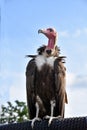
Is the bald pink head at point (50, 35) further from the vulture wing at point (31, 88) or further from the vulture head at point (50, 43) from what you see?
the vulture wing at point (31, 88)

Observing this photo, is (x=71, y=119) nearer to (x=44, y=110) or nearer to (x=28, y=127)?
(x=28, y=127)

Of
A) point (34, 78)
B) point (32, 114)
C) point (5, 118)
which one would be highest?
point (34, 78)

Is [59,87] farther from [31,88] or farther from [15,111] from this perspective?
[15,111]

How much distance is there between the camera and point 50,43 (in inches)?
269

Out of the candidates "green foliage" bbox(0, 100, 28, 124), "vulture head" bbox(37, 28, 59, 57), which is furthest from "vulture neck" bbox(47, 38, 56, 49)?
"green foliage" bbox(0, 100, 28, 124)

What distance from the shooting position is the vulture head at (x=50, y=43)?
6.68m

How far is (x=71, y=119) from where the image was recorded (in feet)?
17.1

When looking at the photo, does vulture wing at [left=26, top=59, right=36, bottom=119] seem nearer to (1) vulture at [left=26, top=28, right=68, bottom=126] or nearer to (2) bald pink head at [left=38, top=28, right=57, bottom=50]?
(1) vulture at [left=26, top=28, right=68, bottom=126]

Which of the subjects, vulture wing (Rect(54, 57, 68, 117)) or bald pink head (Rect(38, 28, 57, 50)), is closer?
vulture wing (Rect(54, 57, 68, 117))

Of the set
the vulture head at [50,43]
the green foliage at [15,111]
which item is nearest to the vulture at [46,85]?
the vulture head at [50,43]

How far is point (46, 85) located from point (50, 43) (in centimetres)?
57

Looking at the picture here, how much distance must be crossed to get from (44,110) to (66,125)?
4.70 feet

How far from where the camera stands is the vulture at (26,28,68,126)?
6.52 meters

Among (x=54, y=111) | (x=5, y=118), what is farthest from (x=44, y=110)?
(x=5, y=118)
